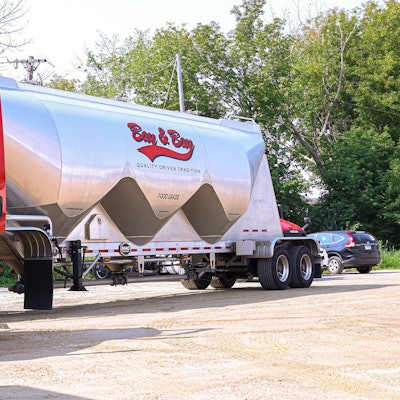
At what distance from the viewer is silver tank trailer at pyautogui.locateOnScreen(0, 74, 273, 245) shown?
14.3m

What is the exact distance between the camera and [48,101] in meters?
15.0

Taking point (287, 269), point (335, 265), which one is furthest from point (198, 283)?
point (335, 265)

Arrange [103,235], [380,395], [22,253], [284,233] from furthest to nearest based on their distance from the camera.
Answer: [284,233] < [103,235] < [22,253] < [380,395]

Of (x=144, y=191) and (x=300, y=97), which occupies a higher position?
(x=300, y=97)

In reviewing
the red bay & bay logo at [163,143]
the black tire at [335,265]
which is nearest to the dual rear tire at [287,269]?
the red bay & bay logo at [163,143]

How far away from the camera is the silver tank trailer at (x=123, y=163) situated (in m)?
14.3

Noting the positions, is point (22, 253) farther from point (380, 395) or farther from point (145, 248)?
point (380, 395)

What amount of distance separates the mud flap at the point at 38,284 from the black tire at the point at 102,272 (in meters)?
2.37

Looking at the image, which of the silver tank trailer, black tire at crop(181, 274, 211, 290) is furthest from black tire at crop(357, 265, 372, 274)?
the silver tank trailer

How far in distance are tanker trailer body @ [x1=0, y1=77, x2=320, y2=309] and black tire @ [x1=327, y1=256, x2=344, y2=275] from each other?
26.1 feet

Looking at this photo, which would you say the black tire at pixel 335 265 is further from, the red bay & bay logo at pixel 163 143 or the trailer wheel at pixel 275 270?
the red bay & bay logo at pixel 163 143

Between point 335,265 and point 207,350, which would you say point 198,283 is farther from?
point 207,350

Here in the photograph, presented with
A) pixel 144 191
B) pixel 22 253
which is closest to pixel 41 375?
pixel 22 253

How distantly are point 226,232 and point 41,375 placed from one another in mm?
12057
